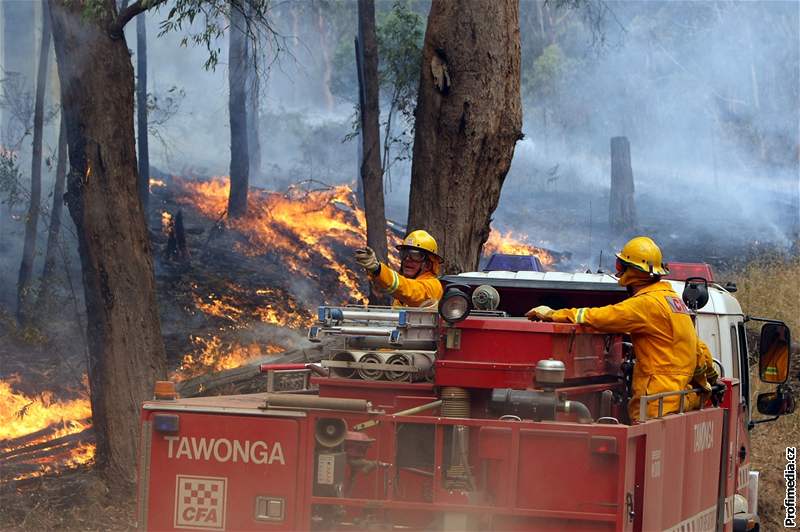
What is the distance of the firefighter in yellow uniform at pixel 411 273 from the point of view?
9039 mm

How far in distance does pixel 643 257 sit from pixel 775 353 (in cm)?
211

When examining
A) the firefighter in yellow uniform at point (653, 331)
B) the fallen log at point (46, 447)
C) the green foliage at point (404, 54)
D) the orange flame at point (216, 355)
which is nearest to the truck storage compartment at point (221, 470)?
→ the firefighter in yellow uniform at point (653, 331)

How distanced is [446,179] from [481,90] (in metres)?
1.04

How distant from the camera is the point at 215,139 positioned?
33531 mm

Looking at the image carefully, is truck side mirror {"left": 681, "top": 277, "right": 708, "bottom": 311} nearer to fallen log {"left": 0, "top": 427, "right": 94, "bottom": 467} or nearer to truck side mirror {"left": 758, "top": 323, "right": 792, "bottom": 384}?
truck side mirror {"left": 758, "top": 323, "right": 792, "bottom": 384}

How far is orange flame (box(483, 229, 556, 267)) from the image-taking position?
29284 mm

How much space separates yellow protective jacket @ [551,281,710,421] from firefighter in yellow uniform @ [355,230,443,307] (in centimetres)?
153

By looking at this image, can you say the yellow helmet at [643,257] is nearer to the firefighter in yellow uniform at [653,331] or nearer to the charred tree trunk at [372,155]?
the firefighter in yellow uniform at [653,331]

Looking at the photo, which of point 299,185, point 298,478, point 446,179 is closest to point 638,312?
point 298,478

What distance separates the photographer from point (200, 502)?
21.4ft

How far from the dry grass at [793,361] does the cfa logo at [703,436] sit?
239 centimetres

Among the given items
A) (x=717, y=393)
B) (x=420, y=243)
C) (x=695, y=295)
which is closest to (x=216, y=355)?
(x=420, y=243)

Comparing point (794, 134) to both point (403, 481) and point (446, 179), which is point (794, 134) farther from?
point (403, 481)

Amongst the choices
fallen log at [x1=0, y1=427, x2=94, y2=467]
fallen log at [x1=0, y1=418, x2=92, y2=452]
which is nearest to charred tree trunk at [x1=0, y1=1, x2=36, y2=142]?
fallen log at [x1=0, y1=418, x2=92, y2=452]
